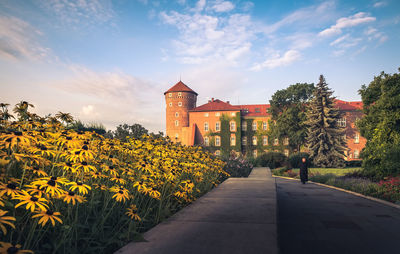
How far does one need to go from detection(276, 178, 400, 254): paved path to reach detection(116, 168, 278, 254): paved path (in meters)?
0.72

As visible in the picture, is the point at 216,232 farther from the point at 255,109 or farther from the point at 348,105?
the point at 348,105

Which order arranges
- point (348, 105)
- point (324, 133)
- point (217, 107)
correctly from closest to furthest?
point (324, 133) < point (348, 105) < point (217, 107)

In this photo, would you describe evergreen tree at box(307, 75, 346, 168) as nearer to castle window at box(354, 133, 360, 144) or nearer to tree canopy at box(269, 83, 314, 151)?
tree canopy at box(269, 83, 314, 151)

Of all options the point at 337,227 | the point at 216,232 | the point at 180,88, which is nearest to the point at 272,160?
the point at 337,227

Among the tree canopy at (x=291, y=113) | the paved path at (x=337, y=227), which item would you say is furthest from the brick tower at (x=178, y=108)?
the paved path at (x=337, y=227)

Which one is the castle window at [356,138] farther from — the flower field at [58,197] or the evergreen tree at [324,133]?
the flower field at [58,197]

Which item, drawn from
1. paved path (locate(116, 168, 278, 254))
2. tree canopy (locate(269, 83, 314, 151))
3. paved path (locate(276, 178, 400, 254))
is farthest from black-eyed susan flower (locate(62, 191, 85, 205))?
tree canopy (locate(269, 83, 314, 151))

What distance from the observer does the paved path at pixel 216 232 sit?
2.77 meters

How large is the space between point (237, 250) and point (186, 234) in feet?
2.49

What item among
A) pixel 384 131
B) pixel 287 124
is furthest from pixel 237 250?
pixel 287 124

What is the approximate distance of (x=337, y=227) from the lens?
5.29 metres

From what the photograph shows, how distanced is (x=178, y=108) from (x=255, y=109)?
50.2 ft

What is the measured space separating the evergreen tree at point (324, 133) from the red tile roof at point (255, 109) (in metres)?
15.2

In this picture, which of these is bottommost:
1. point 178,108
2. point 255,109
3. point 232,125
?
point 232,125
